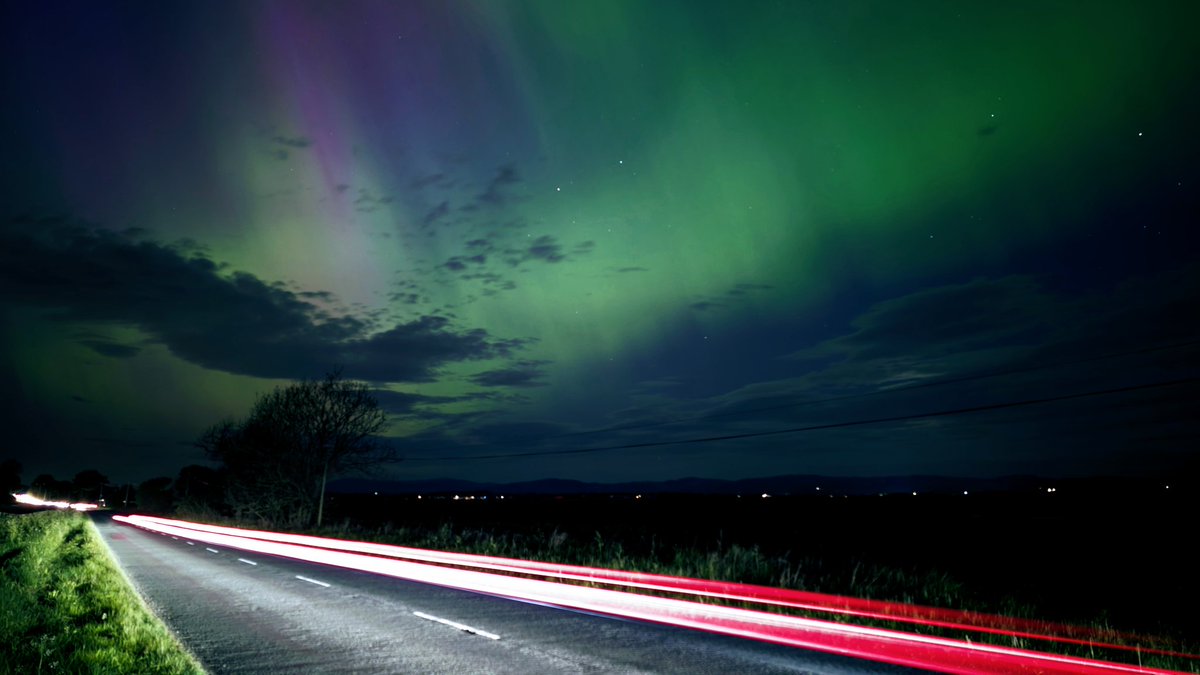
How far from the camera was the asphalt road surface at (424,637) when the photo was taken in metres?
7.59

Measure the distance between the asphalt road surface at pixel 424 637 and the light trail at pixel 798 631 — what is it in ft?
1.93

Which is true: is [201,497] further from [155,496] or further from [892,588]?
[892,588]

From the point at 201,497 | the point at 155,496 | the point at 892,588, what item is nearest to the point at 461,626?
the point at 892,588

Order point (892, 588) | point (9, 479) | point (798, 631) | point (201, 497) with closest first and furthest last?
point (798, 631) → point (892, 588) → point (201, 497) → point (9, 479)

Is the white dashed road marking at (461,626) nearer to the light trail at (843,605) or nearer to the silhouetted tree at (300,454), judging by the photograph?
the light trail at (843,605)

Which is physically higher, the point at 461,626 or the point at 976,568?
the point at 461,626

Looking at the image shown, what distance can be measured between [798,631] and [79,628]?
32.3 feet

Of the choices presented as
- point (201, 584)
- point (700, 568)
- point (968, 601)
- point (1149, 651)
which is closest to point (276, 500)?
point (201, 584)

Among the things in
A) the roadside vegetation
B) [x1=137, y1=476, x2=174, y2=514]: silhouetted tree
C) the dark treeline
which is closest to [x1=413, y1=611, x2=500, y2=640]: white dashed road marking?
the roadside vegetation

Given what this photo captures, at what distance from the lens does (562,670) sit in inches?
291

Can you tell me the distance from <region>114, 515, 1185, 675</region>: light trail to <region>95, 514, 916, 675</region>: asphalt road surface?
59cm

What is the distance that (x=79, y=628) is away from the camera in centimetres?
899

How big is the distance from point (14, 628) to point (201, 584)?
7453mm

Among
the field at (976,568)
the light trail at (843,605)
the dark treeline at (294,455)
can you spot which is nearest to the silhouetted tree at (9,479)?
the dark treeline at (294,455)
